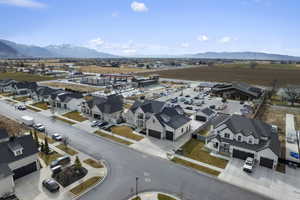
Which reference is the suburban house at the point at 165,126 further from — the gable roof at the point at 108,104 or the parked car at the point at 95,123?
the parked car at the point at 95,123

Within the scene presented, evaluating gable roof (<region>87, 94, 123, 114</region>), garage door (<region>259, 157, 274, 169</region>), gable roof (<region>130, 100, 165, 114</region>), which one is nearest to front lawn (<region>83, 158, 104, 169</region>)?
gable roof (<region>130, 100, 165, 114</region>)

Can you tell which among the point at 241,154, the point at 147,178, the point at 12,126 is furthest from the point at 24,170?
the point at 241,154

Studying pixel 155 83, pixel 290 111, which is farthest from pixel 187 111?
pixel 155 83

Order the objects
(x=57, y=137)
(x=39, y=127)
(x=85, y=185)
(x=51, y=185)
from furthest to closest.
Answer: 1. (x=39, y=127)
2. (x=57, y=137)
3. (x=85, y=185)
4. (x=51, y=185)

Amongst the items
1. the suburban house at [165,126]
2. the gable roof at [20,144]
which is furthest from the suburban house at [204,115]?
the gable roof at [20,144]

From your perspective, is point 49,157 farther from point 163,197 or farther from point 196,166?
point 196,166

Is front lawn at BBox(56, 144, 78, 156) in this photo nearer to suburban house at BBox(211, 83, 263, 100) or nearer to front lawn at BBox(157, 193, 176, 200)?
front lawn at BBox(157, 193, 176, 200)
